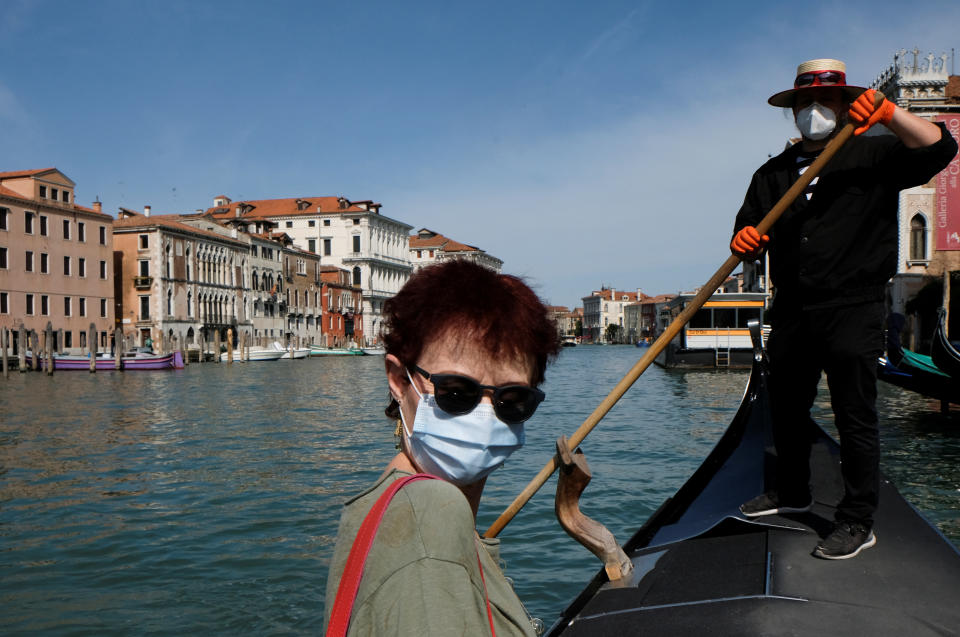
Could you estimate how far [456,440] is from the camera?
3.19 feet

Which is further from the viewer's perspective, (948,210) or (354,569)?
(948,210)

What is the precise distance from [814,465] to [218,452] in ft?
18.8

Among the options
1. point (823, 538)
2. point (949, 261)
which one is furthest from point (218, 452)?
point (949, 261)

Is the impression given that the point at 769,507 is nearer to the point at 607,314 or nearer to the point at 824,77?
the point at 824,77

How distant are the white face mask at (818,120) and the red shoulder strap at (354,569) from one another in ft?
5.70

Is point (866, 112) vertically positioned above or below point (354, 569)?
above

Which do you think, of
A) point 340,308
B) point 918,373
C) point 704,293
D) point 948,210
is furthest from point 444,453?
point 340,308

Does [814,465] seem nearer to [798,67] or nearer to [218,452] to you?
[798,67]

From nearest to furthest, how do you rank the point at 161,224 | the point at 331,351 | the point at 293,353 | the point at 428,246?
the point at 161,224 < the point at 293,353 < the point at 331,351 < the point at 428,246

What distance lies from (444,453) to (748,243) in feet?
4.39

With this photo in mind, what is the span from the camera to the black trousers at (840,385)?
2.00 m

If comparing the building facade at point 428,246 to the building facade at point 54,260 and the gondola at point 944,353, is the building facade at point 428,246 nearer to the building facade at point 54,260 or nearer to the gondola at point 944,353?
the building facade at point 54,260

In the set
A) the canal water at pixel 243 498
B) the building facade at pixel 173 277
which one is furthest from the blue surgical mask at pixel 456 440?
the building facade at pixel 173 277

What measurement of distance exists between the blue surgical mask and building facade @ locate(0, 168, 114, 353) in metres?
26.8
